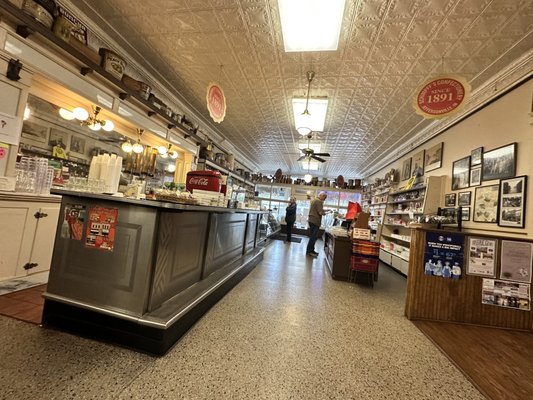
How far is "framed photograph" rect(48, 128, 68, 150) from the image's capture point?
388 cm

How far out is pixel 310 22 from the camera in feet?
8.72

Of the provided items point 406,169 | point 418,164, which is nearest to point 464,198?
point 418,164

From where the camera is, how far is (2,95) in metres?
2.30

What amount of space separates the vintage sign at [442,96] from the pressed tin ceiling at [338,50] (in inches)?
21.9

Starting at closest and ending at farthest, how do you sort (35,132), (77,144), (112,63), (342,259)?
(112,63), (35,132), (77,144), (342,259)

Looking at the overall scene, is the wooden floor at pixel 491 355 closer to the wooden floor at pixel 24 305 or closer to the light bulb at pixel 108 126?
the wooden floor at pixel 24 305

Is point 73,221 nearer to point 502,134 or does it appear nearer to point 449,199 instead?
point 502,134

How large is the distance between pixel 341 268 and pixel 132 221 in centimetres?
372

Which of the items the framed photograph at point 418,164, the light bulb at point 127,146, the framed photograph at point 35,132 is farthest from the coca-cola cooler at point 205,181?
the framed photograph at point 418,164

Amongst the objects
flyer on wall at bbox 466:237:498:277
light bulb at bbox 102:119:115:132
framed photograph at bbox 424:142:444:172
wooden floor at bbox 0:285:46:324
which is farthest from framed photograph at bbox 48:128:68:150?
framed photograph at bbox 424:142:444:172

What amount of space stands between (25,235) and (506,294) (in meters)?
5.58

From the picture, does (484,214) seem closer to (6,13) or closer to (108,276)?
(108,276)

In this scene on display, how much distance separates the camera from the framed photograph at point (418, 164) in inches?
229

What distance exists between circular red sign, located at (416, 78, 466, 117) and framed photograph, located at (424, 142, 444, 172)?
2.54 m
